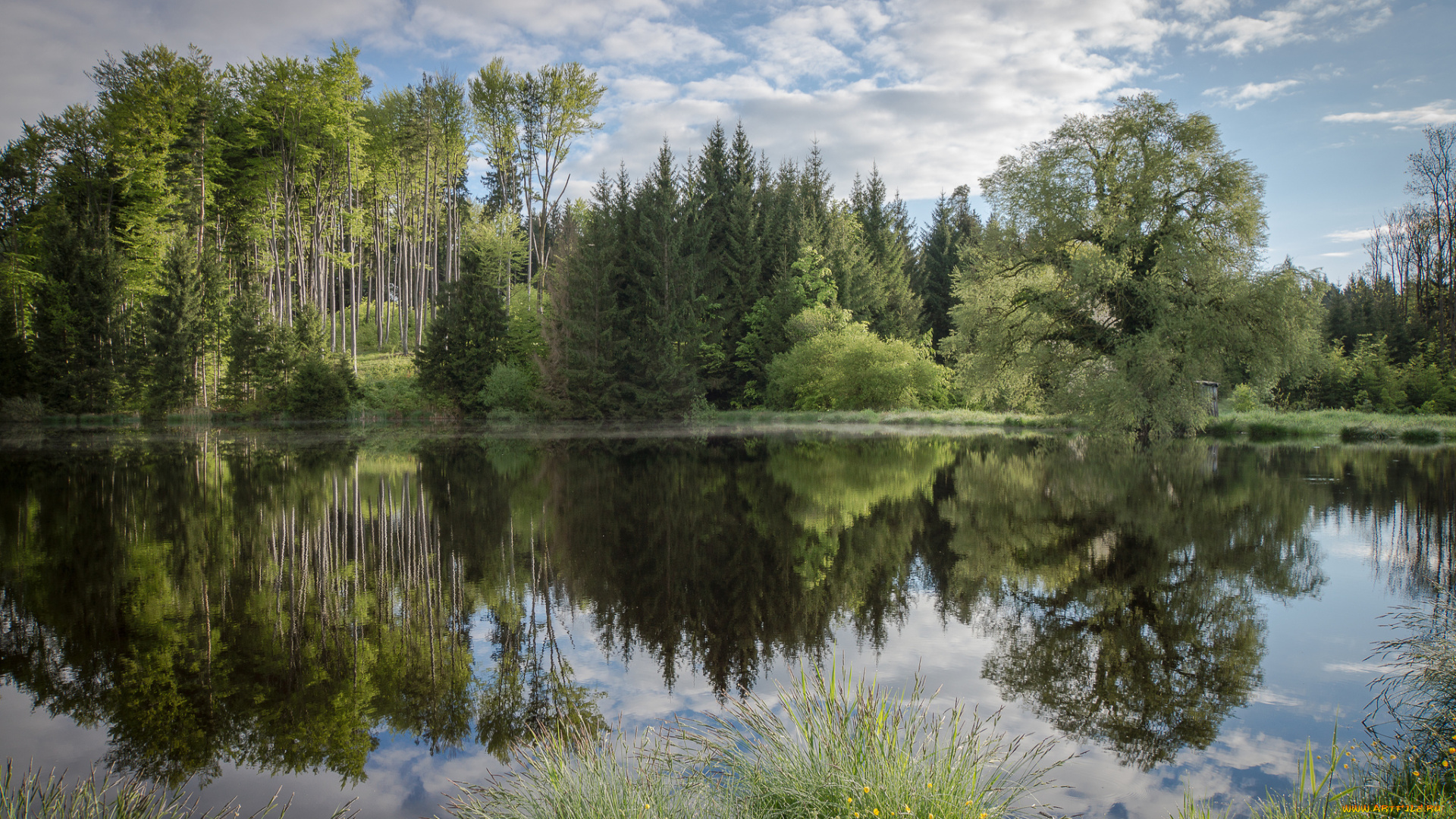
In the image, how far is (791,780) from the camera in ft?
10.4

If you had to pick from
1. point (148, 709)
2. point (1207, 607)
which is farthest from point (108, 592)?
point (1207, 607)

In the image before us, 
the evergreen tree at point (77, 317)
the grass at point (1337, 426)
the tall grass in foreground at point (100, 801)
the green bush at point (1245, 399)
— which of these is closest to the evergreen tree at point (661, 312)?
the evergreen tree at point (77, 317)

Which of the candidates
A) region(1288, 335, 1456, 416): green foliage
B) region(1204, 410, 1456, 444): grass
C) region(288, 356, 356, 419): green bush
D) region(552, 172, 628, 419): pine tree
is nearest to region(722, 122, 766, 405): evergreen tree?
region(552, 172, 628, 419): pine tree

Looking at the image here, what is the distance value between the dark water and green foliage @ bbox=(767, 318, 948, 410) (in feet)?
77.1

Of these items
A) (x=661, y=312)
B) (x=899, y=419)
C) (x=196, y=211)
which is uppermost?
(x=196, y=211)

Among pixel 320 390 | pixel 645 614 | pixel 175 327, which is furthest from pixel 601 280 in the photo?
pixel 645 614

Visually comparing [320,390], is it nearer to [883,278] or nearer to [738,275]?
[738,275]

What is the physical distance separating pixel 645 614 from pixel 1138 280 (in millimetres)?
22647

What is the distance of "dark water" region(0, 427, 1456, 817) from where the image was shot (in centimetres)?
462

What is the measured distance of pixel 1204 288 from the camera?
23.8 meters

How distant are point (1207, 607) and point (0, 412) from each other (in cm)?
4097

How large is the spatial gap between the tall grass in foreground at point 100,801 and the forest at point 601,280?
2320 centimetres

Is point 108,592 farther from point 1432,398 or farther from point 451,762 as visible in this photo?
point 1432,398

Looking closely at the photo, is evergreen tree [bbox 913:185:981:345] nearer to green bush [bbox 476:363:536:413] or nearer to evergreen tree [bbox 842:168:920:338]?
evergreen tree [bbox 842:168:920:338]
